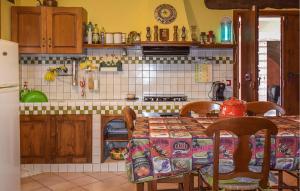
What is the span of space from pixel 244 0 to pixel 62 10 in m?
2.22

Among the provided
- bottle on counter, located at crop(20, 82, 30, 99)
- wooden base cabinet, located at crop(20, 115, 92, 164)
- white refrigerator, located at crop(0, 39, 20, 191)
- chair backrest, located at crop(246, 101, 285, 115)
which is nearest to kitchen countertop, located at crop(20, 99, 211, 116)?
wooden base cabinet, located at crop(20, 115, 92, 164)

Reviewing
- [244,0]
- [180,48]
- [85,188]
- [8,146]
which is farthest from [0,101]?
[244,0]

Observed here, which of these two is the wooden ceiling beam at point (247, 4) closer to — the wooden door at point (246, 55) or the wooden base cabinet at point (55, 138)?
the wooden door at point (246, 55)

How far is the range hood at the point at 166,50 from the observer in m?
4.54

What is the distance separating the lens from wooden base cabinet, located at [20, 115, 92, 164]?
428cm

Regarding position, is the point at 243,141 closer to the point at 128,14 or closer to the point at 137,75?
the point at 137,75

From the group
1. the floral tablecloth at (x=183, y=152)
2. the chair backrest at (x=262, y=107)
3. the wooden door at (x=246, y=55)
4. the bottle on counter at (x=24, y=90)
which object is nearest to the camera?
the floral tablecloth at (x=183, y=152)

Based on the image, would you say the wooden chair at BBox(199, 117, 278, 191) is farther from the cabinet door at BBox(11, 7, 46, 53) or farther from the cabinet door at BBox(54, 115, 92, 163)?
the cabinet door at BBox(11, 7, 46, 53)

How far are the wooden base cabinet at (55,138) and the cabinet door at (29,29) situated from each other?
0.89 metres

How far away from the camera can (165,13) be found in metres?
4.80

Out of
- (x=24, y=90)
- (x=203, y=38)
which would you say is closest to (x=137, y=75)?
(x=203, y=38)

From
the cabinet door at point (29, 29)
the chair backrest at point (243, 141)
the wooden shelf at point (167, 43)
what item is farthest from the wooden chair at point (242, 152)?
the cabinet door at point (29, 29)

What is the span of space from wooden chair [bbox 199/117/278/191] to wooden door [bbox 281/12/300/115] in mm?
3685

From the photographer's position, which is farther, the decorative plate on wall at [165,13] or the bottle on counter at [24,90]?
the decorative plate on wall at [165,13]
